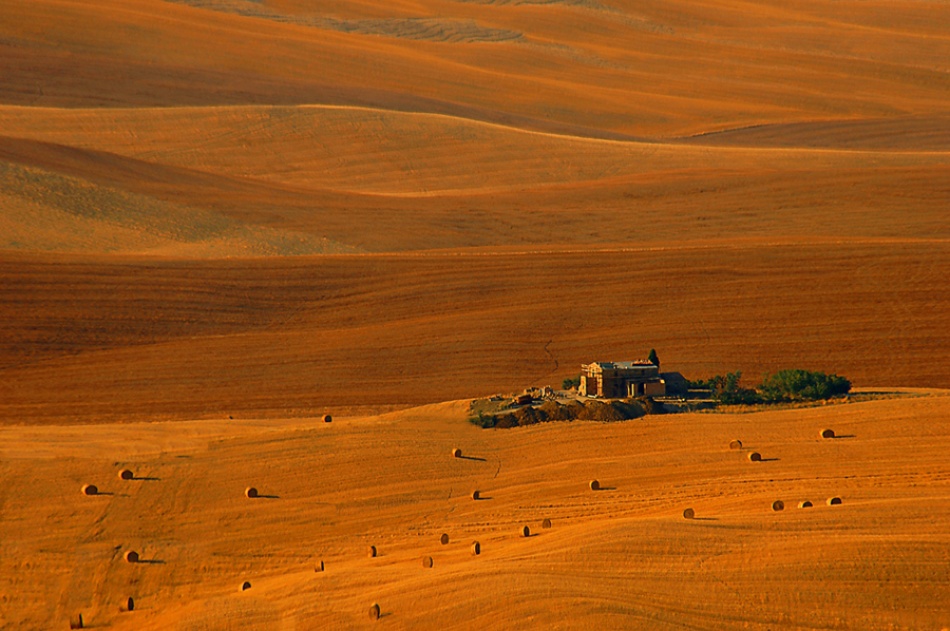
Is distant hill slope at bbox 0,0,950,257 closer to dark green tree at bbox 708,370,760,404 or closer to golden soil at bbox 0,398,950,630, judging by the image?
golden soil at bbox 0,398,950,630

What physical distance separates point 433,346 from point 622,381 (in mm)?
10513

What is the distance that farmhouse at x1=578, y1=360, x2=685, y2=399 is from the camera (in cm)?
3300

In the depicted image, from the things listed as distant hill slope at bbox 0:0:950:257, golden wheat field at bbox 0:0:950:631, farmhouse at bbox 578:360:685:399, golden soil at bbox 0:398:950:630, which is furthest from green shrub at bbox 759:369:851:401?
distant hill slope at bbox 0:0:950:257

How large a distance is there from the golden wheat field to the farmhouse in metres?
1.56

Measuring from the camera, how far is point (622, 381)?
3306 centimetres

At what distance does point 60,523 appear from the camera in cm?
2781

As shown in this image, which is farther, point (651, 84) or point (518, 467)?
point (651, 84)

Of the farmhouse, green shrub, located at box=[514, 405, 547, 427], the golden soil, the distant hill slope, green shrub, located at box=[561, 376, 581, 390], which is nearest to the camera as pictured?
the golden soil

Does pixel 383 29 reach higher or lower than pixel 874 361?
higher

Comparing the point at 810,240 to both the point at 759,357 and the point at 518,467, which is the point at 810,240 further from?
the point at 518,467

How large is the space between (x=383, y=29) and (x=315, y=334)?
248ft

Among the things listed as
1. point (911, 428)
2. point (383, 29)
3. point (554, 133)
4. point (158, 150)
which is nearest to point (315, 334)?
point (911, 428)

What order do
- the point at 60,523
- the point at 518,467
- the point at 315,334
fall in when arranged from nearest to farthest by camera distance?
the point at 60,523, the point at 518,467, the point at 315,334

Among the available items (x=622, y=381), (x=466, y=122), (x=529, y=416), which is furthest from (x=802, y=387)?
(x=466, y=122)
